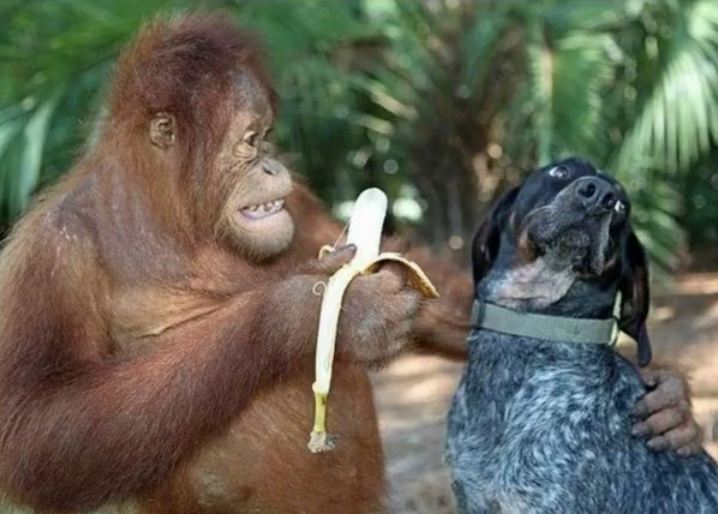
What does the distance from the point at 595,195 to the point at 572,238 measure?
16 centimetres

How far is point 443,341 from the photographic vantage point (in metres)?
5.01

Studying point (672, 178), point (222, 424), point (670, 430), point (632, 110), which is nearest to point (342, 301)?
point (222, 424)

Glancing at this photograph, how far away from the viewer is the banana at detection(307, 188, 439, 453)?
11.9ft

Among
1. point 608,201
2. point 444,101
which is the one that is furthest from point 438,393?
point 608,201

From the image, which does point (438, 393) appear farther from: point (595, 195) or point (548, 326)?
point (595, 195)

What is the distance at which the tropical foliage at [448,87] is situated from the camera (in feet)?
26.9

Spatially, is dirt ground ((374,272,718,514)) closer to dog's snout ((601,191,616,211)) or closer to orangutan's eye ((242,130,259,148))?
dog's snout ((601,191,616,211))

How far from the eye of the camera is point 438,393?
8.17 metres

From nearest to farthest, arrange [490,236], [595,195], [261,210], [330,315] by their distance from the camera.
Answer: [330,315] → [261,210] → [595,195] → [490,236]

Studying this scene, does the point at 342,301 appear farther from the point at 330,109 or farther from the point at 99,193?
the point at 330,109

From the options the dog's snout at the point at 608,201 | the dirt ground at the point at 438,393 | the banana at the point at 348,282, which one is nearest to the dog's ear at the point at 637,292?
the dog's snout at the point at 608,201

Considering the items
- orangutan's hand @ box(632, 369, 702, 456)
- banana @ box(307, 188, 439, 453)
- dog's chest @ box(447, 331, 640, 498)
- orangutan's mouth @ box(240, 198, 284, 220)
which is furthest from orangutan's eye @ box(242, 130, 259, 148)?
orangutan's hand @ box(632, 369, 702, 456)

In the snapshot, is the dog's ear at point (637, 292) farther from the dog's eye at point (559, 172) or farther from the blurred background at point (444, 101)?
the blurred background at point (444, 101)

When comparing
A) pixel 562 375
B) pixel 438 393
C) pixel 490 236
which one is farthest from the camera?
pixel 438 393
